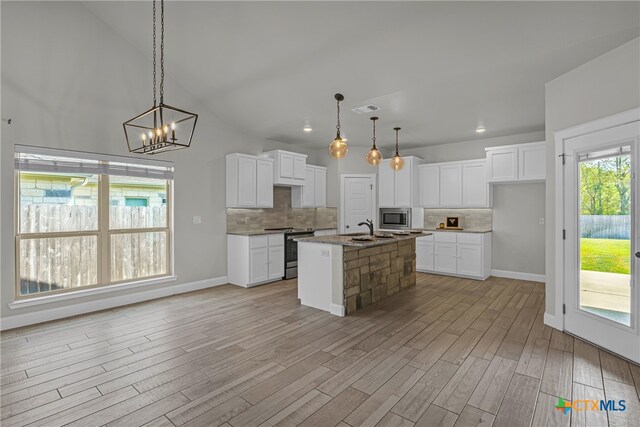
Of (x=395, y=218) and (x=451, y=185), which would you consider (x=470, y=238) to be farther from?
(x=395, y=218)

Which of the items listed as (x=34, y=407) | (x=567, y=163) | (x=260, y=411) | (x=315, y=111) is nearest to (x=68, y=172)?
(x=34, y=407)

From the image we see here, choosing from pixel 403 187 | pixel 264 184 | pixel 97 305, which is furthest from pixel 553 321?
pixel 97 305

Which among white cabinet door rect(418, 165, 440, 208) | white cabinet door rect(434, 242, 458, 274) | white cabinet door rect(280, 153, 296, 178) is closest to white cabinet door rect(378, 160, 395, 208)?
white cabinet door rect(418, 165, 440, 208)

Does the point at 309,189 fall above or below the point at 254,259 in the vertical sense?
above

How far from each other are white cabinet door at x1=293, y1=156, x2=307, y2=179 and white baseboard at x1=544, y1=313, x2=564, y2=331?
4825mm

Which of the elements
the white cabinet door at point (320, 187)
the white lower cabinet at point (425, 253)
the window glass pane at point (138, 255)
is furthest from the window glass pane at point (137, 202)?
the white lower cabinet at point (425, 253)

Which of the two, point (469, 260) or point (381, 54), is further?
point (469, 260)

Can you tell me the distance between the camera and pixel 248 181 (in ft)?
19.5

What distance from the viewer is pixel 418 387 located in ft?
7.99

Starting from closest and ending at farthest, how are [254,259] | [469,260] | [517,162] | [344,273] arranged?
[344,273], [254,259], [517,162], [469,260]

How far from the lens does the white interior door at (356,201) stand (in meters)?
7.55

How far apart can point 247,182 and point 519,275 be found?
552 centimetres

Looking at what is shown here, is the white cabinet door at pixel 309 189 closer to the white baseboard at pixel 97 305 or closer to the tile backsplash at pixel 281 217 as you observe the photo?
the tile backsplash at pixel 281 217

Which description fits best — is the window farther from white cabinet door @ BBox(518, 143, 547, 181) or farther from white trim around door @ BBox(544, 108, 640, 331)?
white cabinet door @ BBox(518, 143, 547, 181)
